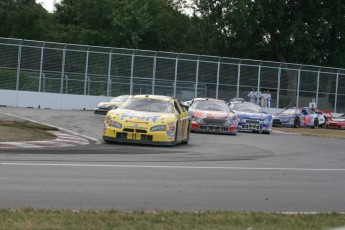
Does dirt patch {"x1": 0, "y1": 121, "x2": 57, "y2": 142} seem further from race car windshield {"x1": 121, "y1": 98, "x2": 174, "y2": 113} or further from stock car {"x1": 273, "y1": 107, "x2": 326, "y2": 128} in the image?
stock car {"x1": 273, "y1": 107, "x2": 326, "y2": 128}

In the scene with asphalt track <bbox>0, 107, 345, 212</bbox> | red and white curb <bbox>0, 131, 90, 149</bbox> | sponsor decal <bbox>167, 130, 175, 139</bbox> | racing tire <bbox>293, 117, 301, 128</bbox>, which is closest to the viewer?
asphalt track <bbox>0, 107, 345, 212</bbox>

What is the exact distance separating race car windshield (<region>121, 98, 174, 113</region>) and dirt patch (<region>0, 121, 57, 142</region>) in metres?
2.36

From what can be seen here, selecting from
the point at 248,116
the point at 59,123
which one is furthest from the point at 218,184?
the point at 248,116

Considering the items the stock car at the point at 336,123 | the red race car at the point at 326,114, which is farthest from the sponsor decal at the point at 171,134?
the stock car at the point at 336,123

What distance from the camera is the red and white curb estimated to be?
1664cm

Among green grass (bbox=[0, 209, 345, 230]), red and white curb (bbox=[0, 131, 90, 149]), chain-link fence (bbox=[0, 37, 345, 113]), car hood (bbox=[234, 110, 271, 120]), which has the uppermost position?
chain-link fence (bbox=[0, 37, 345, 113])

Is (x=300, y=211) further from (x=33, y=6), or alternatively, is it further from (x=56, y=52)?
(x=33, y=6)

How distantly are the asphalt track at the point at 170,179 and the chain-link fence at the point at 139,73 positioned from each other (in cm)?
2540

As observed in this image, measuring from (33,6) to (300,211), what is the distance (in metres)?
74.1

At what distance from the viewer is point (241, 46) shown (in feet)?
203

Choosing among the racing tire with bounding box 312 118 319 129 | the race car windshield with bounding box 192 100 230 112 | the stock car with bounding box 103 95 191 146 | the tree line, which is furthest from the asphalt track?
the tree line

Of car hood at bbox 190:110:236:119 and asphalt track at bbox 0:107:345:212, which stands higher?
car hood at bbox 190:110:236:119

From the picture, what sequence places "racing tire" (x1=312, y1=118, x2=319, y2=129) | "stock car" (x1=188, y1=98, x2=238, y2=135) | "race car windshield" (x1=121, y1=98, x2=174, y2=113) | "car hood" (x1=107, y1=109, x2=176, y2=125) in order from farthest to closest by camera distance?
A: "racing tire" (x1=312, y1=118, x2=319, y2=129) → "stock car" (x1=188, y1=98, x2=238, y2=135) → "race car windshield" (x1=121, y1=98, x2=174, y2=113) → "car hood" (x1=107, y1=109, x2=176, y2=125)

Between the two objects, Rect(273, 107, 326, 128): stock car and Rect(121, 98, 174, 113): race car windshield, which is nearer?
Rect(121, 98, 174, 113): race car windshield
